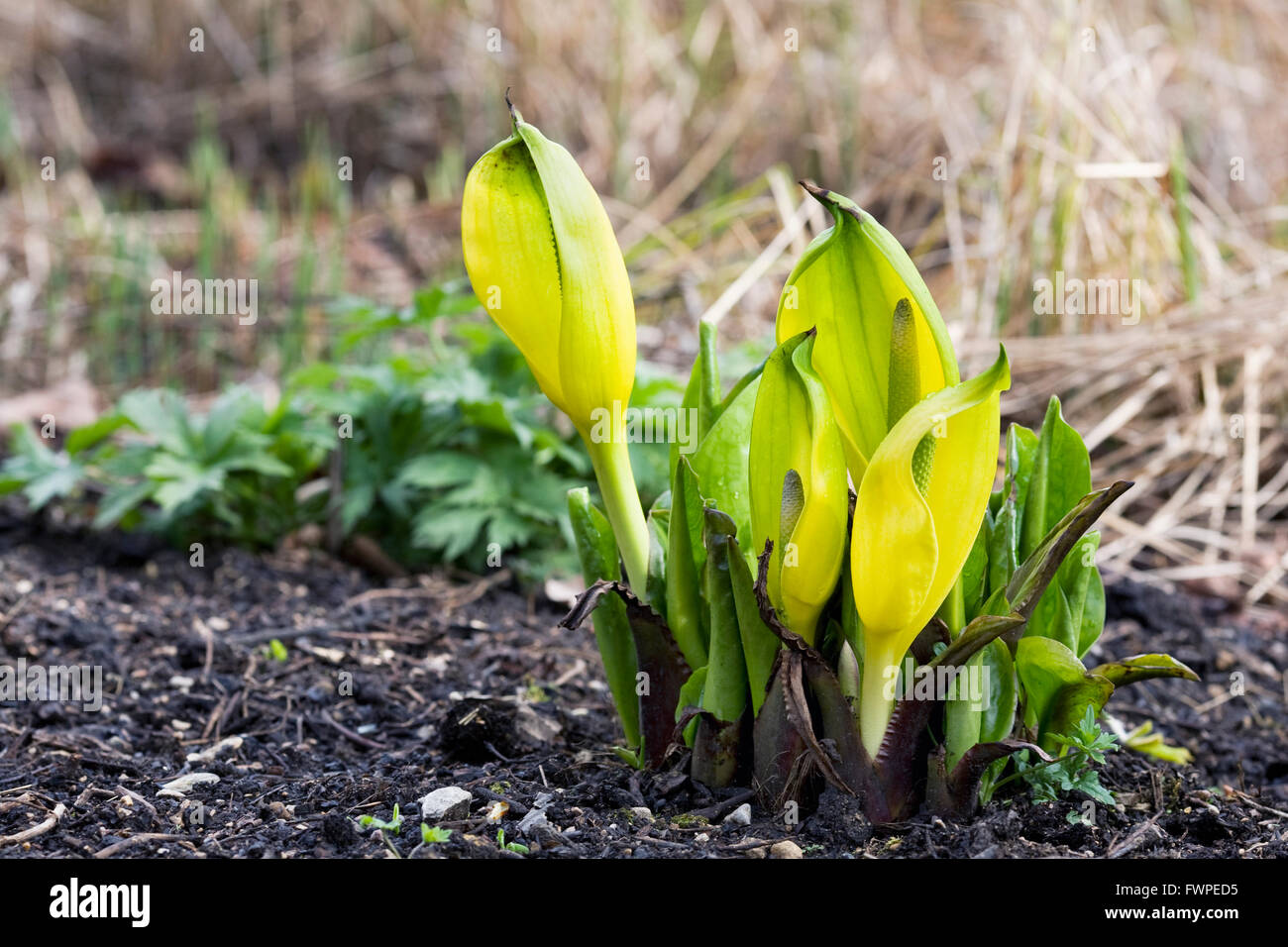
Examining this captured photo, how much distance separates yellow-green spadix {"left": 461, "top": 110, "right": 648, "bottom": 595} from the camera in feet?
4.09

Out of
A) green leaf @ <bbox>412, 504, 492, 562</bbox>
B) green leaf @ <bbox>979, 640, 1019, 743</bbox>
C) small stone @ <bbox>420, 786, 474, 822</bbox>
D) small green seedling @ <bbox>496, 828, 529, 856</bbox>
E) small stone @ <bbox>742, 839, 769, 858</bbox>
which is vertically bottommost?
small stone @ <bbox>742, 839, 769, 858</bbox>

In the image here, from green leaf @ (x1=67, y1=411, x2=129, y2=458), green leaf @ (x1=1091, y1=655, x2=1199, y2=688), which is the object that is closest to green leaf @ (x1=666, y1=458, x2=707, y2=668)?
green leaf @ (x1=1091, y1=655, x2=1199, y2=688)

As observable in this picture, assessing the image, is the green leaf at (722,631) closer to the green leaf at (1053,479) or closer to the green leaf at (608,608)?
the green leaf at (608,608)

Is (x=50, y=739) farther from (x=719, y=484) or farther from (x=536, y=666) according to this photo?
(x=719, y=484)

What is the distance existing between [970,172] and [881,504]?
9.89ft

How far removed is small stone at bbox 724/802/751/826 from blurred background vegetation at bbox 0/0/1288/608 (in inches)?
30.4

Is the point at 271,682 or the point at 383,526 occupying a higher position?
the point at 383,526

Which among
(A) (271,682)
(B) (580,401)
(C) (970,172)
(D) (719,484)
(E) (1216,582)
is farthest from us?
(C) (970,172)

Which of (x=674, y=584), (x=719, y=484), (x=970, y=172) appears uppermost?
(x=970, y=172)

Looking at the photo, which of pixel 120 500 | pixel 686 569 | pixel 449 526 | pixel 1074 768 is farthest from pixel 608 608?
pixel 120 500

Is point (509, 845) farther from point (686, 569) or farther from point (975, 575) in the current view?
point (975, 575)

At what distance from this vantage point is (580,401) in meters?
1.34

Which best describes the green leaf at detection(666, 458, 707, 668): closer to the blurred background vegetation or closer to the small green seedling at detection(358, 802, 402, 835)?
the small green seedling at detection(358, 802, 402, 835)
